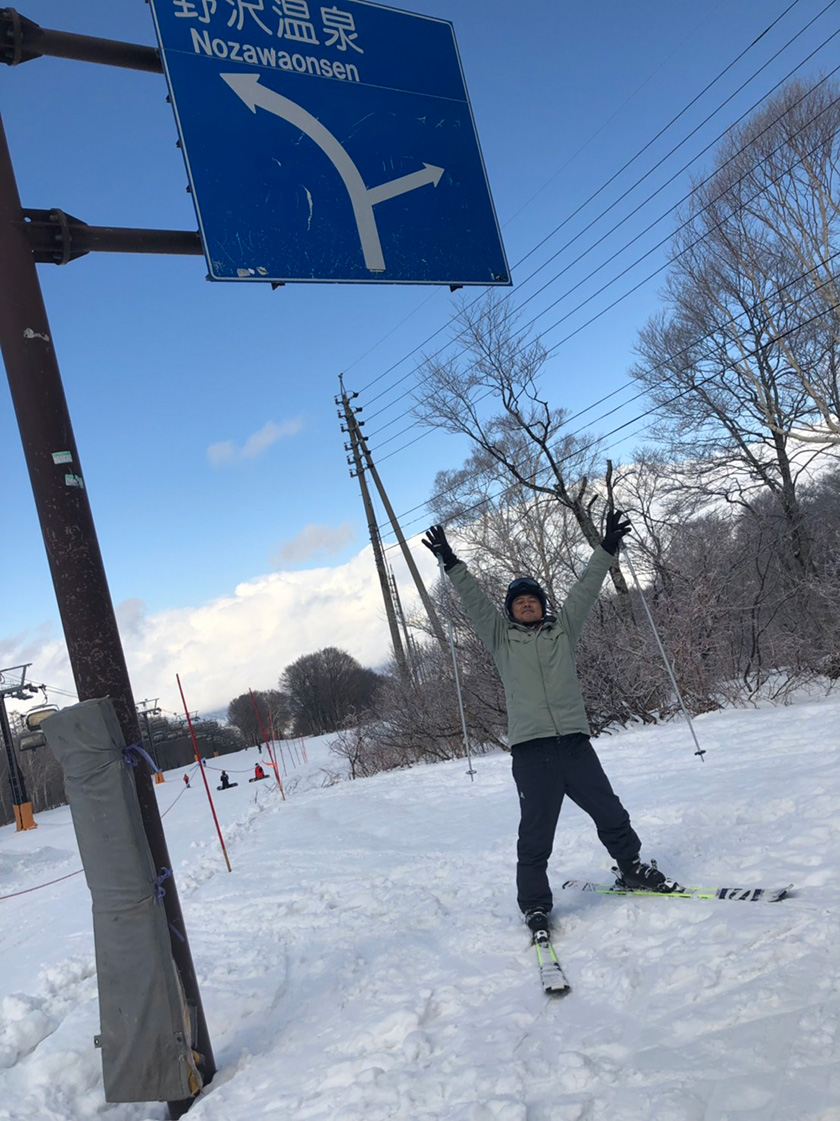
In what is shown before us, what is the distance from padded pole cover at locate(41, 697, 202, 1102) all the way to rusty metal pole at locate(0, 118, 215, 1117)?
6.7 inches

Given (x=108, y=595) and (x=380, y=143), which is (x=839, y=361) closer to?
(x=380, y=143)

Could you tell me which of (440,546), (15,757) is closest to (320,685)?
(15,757)

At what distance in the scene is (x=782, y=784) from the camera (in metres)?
6.00

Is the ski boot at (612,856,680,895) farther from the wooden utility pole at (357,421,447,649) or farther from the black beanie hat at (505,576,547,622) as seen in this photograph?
the wooden utility pole at (357,421,447,649)

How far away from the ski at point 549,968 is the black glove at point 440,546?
81.2 inches

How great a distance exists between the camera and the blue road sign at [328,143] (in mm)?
4332

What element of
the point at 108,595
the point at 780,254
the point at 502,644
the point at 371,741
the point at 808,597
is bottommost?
the point at 371,741

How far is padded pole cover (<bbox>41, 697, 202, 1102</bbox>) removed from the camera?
128 inches

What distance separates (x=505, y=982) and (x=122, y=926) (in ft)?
5.88

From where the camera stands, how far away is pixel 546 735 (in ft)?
14.4

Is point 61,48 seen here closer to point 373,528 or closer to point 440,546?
point 440,546

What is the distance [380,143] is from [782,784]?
5335 millimetres

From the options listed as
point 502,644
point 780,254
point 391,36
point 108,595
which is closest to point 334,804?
point 502,644

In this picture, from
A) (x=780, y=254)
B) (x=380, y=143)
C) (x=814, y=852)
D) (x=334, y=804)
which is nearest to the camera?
(x=814, y=852)
